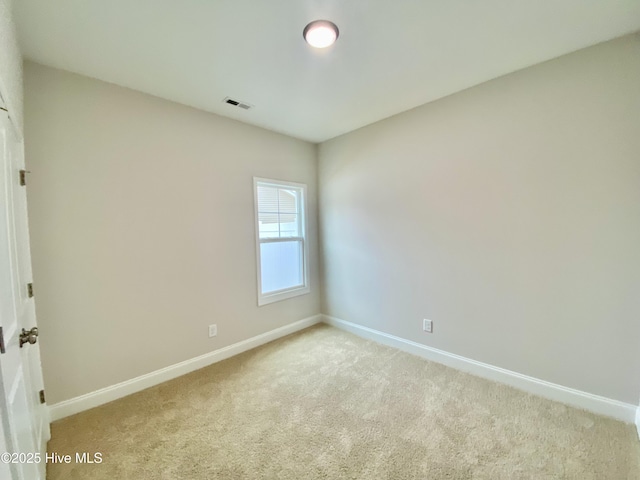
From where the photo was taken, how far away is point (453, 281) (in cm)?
259

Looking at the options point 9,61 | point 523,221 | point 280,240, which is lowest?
point 280,240

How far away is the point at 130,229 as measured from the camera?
7.44 feet

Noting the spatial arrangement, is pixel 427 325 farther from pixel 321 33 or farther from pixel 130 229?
pixel 130 229

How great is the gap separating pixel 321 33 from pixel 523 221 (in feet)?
6.73

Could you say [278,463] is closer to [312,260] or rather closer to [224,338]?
[224,338]

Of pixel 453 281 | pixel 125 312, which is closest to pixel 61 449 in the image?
pixel 125 312

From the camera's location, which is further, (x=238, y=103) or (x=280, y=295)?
(x=280, y=295)

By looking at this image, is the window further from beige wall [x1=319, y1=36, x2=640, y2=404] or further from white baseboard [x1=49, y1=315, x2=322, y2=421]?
beige wall [x1=319, y1=36, x2=640, y2=404]

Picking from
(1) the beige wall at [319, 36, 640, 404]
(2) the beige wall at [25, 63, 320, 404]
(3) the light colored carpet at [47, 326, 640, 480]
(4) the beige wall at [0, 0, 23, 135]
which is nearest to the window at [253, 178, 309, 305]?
(2) the beige wall at [25, 63, 320, 404]

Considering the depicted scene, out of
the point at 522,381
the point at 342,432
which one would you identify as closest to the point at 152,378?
the point at 342,432

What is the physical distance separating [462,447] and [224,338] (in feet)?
7.44

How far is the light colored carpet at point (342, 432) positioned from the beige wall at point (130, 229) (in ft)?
1.51

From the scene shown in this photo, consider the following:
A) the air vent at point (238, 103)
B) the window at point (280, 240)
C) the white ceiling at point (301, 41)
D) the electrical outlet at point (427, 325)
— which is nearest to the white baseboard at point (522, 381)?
the electrical outlet at point (427, 325)

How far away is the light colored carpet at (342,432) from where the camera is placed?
1.52m
